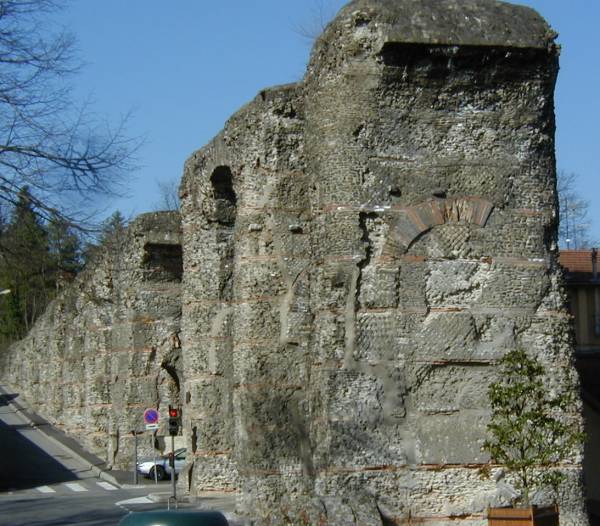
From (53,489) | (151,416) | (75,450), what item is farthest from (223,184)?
(75,450)

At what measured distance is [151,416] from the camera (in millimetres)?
27828

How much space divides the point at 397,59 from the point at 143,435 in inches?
731

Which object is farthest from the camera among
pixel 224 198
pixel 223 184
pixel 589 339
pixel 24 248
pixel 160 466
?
pixel 160 466

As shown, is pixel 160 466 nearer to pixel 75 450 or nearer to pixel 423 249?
pixel 75 450

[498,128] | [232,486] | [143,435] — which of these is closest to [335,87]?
[498,128]

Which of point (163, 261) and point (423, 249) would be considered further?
point (163, 261)

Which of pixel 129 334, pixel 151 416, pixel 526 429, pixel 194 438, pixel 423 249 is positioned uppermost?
pixel 129 334

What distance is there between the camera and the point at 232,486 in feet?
70.1

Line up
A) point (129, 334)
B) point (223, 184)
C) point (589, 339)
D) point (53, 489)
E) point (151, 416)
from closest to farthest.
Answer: point (223, 184) → point (589, 339) → point (151, 416) → point (129, 334) → point (53, 489)

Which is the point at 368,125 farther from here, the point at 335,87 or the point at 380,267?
the point at 380,267

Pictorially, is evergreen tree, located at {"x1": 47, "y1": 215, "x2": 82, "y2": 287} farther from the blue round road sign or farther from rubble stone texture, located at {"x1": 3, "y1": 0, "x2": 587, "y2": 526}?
the blue round road sign

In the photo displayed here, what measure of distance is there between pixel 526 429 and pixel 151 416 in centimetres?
1552

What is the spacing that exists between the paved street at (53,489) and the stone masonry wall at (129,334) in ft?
3.51

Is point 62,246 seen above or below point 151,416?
above
